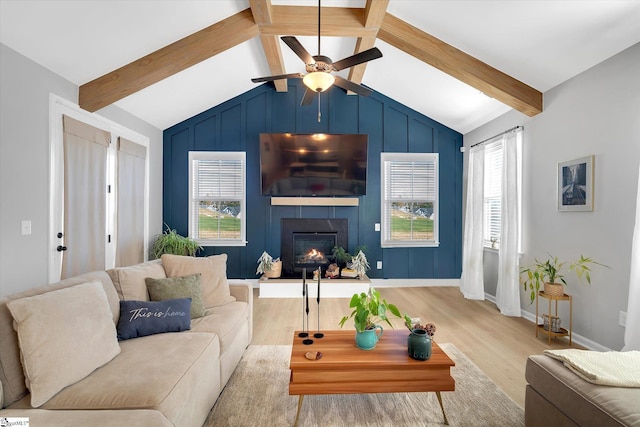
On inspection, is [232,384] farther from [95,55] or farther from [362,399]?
[95,55]

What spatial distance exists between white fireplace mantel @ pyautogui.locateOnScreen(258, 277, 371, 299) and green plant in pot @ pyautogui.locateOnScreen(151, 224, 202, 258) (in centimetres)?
127

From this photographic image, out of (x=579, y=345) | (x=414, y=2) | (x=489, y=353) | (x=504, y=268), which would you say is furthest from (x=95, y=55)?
(x=579, y=345)

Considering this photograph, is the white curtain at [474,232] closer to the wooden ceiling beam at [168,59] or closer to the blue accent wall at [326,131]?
the blue accent wall at [326,131]

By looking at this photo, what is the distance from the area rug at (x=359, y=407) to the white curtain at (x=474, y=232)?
8.17 feet

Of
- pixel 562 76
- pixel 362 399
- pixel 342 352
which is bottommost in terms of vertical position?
pixel 362 399

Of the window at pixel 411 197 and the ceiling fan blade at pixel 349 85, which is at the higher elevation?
the ceiling fan blade at pixel 349 85

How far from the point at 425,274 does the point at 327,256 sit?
5.75 ft

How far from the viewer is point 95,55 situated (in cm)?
315

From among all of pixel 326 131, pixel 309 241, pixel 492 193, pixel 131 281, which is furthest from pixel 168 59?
pixel 492 193

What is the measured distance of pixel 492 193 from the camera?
183 inches

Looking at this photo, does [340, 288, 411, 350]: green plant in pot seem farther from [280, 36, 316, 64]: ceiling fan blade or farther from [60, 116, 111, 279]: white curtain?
[60, 116, 111, 279]: white curtain

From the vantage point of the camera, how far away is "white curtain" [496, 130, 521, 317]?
12.9ft

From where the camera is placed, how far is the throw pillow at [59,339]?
1424mm

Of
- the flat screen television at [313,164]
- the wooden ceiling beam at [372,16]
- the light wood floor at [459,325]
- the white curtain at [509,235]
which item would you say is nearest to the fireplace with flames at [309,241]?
the flat screen television at [313,164]
